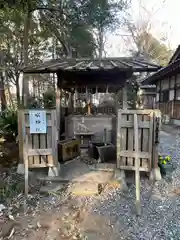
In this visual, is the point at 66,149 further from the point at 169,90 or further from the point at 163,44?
the point at 163,44

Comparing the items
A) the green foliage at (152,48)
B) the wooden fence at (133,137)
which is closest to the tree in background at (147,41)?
the green foliage at (152,48)

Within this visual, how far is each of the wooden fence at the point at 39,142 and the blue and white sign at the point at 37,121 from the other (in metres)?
0.07

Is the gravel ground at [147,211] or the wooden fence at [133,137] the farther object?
the wooden fence at [133,137]

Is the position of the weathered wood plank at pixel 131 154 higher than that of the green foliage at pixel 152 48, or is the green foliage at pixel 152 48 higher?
the green foliage at pixel 152 48

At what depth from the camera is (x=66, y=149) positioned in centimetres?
458

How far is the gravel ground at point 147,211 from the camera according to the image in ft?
7.97

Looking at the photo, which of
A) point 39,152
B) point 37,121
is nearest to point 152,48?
point 37,121

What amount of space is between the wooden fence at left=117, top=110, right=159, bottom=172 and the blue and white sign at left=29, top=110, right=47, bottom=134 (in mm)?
1382

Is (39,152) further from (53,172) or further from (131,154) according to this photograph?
(131,154)

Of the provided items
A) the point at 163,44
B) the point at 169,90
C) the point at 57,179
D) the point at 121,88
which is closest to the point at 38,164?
the point at 57,179

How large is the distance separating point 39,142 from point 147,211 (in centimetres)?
222

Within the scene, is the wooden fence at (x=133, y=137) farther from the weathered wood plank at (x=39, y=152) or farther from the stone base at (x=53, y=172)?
the weathered wood plank at (x=39, y=152)

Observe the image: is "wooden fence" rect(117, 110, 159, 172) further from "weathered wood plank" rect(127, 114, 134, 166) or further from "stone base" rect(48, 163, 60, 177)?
"stone base" rect(48, 163, 60, 177)

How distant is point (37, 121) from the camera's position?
367 centimetres
